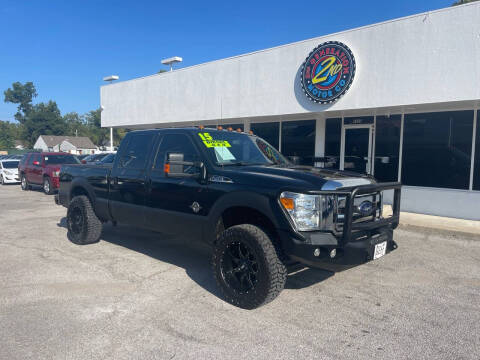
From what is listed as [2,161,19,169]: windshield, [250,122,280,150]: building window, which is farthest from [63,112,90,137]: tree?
[250,122,280,150]: building window

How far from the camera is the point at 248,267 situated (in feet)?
12.4

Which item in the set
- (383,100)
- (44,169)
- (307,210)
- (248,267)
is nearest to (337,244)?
(307,210)

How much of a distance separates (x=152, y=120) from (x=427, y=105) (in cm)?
1114

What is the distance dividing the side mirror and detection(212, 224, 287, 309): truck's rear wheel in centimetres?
81

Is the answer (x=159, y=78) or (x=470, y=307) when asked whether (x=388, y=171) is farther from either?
(x=159, y=78)

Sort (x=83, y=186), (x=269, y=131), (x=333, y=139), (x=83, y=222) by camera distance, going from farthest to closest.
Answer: (x=269, y=131) < (x=333, y=139) < (x=83, y=186) < (x=83, y=222)

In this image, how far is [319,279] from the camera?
15.3 feet

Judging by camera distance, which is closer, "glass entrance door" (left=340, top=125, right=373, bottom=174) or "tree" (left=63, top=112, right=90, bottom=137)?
"glass entrance door" (left=340, top=125, right=373, bottom=174)

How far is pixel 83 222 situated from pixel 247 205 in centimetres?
365

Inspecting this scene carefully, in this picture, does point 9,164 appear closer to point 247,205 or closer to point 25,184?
point 25,184

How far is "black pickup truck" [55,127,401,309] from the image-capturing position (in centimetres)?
346

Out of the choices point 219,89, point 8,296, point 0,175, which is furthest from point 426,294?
point 0,175

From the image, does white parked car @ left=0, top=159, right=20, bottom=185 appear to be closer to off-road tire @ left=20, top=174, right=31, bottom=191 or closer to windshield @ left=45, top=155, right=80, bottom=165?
off-road tire @ left=20, top=174, right=31, bottom=191

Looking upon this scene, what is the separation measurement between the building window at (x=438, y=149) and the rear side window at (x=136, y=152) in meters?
7.81
